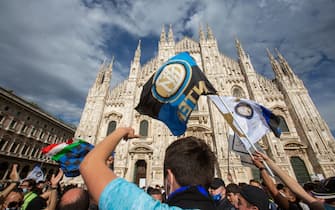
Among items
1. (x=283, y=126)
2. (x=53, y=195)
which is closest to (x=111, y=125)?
(x=53, y=195)

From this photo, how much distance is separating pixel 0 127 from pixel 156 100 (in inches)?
1011

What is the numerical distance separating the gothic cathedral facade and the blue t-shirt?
13.3 m

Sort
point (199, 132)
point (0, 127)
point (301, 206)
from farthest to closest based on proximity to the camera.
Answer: point (0, 127), point (199, 132), point (301, 206)

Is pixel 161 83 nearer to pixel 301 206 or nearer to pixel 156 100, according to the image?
pixel 156 100

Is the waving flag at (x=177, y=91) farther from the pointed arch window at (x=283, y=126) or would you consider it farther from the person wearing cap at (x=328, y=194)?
the pointed arch window at (x=283, y=126)

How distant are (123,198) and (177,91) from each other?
9.83 feet

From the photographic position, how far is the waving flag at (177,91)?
11.8 feet

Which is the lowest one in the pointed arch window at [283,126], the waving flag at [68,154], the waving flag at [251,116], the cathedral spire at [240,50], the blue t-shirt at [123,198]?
the blue t-shirt at [123,198]

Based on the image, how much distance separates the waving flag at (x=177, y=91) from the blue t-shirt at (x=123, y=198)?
9.38 feet

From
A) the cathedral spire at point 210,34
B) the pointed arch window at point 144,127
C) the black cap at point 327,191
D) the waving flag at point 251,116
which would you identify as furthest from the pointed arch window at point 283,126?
the black cap at point 327,191

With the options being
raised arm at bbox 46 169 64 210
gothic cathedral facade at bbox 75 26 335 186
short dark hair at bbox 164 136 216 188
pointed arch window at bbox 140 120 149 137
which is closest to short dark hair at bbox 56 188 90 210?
raised arm at bbox 46 169 64 210

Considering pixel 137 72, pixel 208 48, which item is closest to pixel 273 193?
pixel 137 72

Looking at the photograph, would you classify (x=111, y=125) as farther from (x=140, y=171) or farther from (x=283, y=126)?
(x=283, y=126)

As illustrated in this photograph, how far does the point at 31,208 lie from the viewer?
9.02ft
